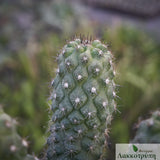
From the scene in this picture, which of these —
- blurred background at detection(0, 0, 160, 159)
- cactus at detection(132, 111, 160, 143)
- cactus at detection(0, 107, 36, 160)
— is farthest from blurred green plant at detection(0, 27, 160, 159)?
cactus at detection(0, 107, 36, 160)

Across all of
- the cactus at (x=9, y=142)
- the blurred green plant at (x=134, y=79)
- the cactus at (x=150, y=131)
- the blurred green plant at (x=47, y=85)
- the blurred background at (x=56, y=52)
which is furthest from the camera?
the blurred background at (x=56, y=52)

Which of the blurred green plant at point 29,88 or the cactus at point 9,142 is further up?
the blurred green plant at point 29,88

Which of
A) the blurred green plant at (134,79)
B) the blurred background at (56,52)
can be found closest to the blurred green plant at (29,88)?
the blurred background at (56,52)

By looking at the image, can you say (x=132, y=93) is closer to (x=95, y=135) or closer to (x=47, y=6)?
(x=95, y=135)

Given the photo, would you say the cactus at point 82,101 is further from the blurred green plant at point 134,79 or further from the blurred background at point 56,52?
the blurred green plant at point 134,79

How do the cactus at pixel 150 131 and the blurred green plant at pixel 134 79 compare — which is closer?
the cactus at pixel 150 131

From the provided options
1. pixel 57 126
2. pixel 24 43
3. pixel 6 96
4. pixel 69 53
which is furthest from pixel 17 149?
pixel 24 43

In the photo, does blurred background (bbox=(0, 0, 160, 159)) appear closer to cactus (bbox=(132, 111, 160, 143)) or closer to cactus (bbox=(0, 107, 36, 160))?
cactus (bbox=(132, 111, 160, 143))
